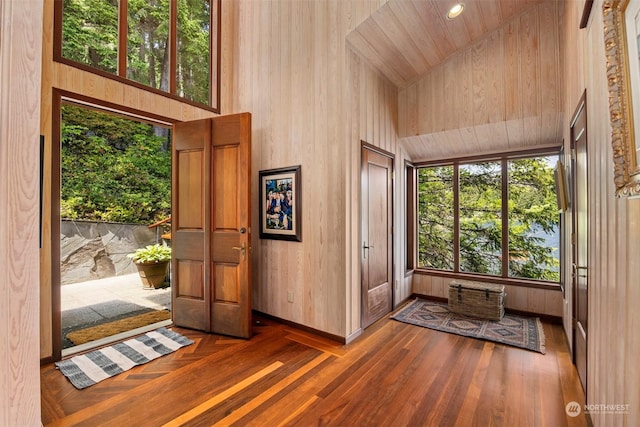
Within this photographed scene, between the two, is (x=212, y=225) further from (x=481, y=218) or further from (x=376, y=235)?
(x=481, y=218)

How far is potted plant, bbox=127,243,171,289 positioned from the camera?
5.11 meters

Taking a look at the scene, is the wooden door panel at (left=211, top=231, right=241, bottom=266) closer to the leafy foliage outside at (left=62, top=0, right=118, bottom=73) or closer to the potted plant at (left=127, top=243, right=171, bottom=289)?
the leafy foliage outside at (left=62, top=0, right=118, bottom=73)

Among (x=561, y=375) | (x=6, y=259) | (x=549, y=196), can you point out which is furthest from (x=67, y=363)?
(x=549, y=196)

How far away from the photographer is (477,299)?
3.75 metres

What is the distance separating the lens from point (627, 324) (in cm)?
115

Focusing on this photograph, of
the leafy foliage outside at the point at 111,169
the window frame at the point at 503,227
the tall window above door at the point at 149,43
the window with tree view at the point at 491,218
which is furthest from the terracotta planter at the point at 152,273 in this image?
the window with tree view at the point at 491,218

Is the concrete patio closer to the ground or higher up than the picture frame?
closer to the ground

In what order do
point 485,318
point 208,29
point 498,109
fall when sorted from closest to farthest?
1. point 498,109
2. point 485,318
3. point 208,29

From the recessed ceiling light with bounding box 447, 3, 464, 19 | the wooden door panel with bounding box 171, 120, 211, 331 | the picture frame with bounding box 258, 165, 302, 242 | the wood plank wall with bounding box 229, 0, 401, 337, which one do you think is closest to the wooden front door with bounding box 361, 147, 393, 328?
the wood plank wall with bounding box 229, 0, 401, 337

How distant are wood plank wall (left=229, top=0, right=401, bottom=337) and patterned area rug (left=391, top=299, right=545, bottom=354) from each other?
3.33ft

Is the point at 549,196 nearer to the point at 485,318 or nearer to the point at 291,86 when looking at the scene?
the point at 485,318

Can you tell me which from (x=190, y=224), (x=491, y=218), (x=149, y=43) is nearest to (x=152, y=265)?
(x=190, y=224)

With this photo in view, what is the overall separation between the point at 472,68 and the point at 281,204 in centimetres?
292

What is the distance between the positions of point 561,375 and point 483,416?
3.38ft
